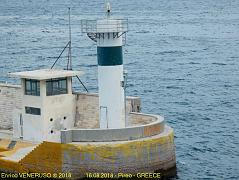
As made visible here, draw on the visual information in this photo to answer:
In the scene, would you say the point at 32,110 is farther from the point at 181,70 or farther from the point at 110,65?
the point at 181,70

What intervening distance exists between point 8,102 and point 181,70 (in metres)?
44.1

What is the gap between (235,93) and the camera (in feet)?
212

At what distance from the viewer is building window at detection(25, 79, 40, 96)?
35.9 metres

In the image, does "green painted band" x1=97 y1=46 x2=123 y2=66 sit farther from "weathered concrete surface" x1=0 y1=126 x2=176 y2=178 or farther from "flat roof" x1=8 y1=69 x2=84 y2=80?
"weathered concrete surface" x1=0 y1=126 x2=176 y2=178

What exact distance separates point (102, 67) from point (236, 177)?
30.9 feet

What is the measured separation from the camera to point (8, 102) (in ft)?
130

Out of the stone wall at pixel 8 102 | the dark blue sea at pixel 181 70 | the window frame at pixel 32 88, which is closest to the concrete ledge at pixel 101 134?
the window frame at pixel 32 88

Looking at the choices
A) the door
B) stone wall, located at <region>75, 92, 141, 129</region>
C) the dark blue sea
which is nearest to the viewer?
the door

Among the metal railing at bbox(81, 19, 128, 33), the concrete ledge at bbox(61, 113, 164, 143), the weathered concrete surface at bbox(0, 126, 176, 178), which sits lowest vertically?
the weathered concrete surface at bbox(0, 126, 176, 178)

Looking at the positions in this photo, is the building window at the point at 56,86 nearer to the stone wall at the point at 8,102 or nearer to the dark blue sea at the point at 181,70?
the stone wall at the point at 8,102

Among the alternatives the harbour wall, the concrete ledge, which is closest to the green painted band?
the harbour wall

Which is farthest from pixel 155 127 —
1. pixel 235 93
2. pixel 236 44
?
pixel 236 44

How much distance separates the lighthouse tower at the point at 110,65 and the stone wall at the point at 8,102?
5749 mm

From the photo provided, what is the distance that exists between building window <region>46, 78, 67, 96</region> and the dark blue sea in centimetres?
745
